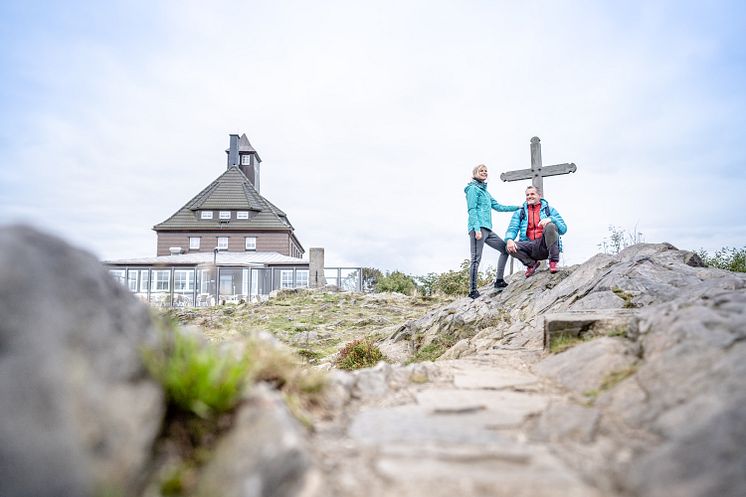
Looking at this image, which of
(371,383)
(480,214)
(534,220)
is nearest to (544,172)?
(534,220)

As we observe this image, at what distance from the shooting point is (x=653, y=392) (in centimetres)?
322

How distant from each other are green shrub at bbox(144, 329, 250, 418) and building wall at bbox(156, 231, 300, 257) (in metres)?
40.2

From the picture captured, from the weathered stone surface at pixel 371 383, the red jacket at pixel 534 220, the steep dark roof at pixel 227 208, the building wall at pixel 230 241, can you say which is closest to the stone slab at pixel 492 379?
the weathered stone surface at pixel 371 383

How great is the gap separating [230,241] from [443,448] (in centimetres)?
4136

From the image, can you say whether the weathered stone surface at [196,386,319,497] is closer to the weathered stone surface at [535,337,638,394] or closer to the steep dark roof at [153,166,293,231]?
the weathered stone surface at [535,337,638,394]

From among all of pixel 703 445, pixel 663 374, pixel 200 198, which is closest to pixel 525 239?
pixel 663 374

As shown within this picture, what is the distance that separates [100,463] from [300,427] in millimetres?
1026

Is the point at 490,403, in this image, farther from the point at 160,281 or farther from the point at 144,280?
the point at 144,280

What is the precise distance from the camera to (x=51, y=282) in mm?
2277

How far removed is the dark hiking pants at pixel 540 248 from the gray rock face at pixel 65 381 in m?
8.55

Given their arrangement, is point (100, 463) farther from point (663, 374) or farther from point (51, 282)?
point (663, 374)

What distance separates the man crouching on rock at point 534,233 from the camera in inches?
389

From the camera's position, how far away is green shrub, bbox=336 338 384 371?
8.59 m

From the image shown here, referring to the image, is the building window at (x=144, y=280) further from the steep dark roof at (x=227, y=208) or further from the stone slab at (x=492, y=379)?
the stone slab at (x=492, y=379)
